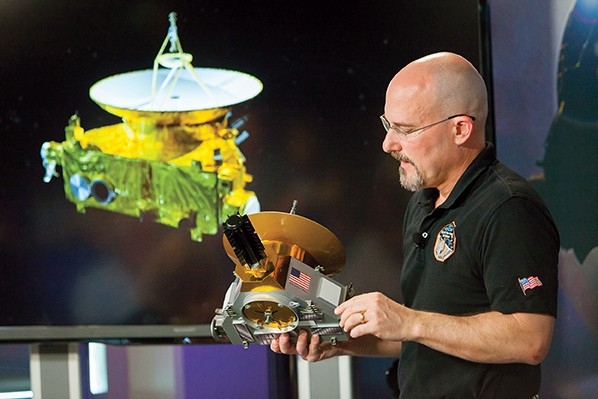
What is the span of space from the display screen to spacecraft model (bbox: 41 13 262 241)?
11mm

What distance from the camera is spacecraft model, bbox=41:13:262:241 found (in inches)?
122

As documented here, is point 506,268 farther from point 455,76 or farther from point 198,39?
point 198,39

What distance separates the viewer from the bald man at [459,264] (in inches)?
73.2

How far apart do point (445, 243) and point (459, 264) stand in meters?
0.06

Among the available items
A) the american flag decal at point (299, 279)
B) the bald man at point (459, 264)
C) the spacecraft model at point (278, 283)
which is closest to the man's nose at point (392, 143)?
the bald man at point (459, 264)

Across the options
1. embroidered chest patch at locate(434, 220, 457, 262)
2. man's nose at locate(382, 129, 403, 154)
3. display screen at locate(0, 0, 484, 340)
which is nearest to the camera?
embroidered chest patch at locate(434, 220, 457, 262)

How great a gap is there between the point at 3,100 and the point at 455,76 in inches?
69.4

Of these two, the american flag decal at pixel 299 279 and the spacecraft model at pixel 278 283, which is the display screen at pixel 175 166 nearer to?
the spacecraft model at pixel 278 283

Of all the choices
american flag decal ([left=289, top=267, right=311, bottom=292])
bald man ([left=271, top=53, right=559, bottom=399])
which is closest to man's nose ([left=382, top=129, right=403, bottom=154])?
bald man ([left=271, top=53, right=559, bottom=399])

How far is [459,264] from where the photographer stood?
1.98 metres

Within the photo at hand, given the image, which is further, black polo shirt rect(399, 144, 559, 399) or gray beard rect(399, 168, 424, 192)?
gray beard rect(399, 168, 424, 192)

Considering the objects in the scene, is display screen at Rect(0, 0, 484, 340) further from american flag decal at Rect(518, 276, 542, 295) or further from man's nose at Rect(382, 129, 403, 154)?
american flag decal at Rect(518, 276, 542, 295)

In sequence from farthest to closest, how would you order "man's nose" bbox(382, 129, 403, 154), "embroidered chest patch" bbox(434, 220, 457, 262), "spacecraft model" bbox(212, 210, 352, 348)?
"man's nose" bbox(382, 129, 403, 154)
"embroidered chest patch" bbox(434, 220, 457, 262)
"spacecraft model" bbox(212, 210, 352, 348)

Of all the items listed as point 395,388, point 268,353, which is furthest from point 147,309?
point 395,388
